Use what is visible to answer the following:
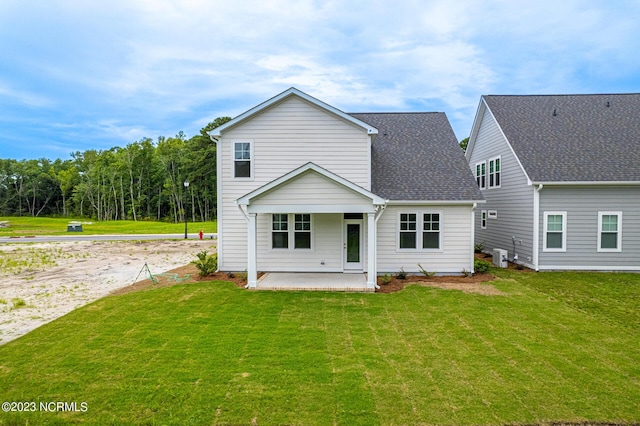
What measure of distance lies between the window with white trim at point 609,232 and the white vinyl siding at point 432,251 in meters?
5.24

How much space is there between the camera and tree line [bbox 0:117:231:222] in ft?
178

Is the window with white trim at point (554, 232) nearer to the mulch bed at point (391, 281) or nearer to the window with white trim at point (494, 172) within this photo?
the mulch bed at point (391, 281)

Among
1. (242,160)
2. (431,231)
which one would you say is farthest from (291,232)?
(431,231)

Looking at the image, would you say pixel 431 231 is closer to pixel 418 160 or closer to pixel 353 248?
pixel 353 248

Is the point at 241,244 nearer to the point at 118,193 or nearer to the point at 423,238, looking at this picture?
the point at 423,238

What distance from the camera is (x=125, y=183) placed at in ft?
206

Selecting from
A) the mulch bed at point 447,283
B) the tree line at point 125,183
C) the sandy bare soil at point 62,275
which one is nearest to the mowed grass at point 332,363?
the sandy bare soil at point 62,275

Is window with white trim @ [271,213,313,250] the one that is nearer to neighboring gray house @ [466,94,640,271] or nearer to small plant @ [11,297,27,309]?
small plant @ [11,297,27,309]

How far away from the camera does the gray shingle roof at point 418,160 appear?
1277 cm

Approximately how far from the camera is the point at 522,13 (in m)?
16.2

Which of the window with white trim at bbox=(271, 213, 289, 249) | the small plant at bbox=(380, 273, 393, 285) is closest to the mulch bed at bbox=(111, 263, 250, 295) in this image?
the window with white trim at bbox=(271, 213, 289, 249)

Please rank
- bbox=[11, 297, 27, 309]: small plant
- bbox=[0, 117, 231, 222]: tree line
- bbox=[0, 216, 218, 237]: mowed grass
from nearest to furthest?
1. bbox=[11, 297, 27, 309]: small plant
2. bbox=[0, 216, 218, 237]: mowed grass
3. bbox=[0, 117, 231, 222]: tree line

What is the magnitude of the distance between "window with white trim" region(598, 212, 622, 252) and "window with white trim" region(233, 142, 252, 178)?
13308 mm

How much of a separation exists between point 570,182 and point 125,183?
66.6m
